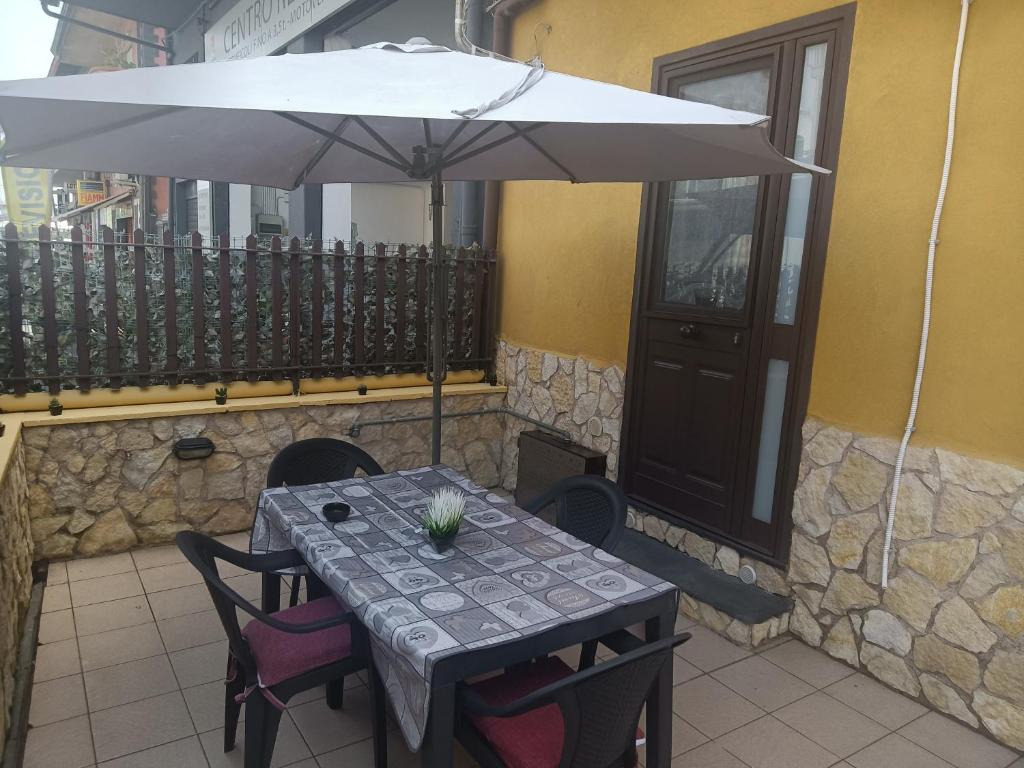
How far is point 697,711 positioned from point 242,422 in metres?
3.14

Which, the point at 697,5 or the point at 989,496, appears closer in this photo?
the point at 989,496

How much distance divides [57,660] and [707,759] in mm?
2729

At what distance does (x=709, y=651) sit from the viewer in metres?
3.37

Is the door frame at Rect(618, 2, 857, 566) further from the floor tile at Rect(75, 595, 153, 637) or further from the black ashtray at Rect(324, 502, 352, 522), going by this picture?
the floor tile at Rect(75, 595, 153, 637)

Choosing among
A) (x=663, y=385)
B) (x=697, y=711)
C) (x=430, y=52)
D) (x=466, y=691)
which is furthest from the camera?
(x=663, y=385)

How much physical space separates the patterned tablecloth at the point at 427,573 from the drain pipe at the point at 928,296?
1453mm

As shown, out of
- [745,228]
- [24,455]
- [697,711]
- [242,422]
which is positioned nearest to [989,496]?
[697,711]

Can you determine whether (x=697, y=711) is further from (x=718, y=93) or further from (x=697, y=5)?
(x=697, y=5)

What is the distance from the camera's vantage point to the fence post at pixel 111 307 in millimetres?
4191

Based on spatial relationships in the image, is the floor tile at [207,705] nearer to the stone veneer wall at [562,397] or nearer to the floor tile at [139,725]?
the floor tile at [139,725]

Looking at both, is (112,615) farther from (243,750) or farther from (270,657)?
(270,657)

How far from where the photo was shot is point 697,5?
3900 mm

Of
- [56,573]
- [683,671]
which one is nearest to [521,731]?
[683,671]

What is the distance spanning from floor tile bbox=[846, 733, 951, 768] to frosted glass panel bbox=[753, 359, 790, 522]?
3.77 ft
